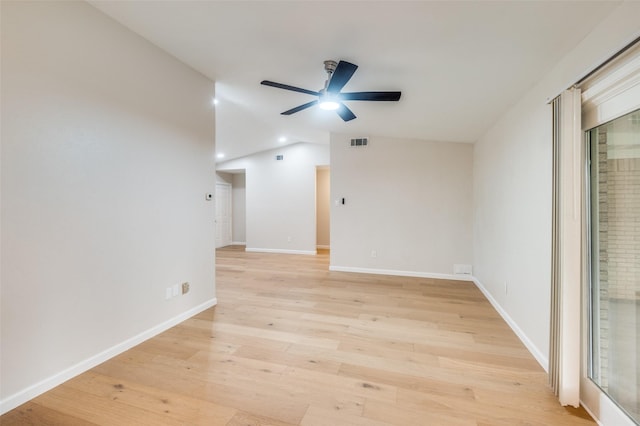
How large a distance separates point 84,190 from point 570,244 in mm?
3453

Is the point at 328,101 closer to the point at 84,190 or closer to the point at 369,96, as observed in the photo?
the point at 369,96

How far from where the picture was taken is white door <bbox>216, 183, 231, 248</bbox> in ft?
28.3

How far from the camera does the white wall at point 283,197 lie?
747 centimetres

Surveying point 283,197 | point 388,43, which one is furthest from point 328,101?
point 283,197

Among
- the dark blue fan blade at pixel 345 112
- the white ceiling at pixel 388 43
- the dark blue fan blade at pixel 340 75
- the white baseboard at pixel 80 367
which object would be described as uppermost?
the white ceiling at pixel 388 43

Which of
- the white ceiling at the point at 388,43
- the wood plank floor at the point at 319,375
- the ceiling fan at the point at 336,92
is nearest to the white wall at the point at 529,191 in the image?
the white ceiling at the point at 388,43

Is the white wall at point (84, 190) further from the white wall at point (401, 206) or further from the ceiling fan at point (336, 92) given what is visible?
the white wall at point (401, 206)

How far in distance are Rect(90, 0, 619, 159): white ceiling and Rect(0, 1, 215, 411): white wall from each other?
1.50 feet

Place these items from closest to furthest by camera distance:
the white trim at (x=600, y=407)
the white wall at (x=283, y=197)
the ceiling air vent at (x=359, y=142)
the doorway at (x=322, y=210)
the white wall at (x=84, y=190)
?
the white trim at (x=600, y=407) → the white wall at (x=84, y=190) → the ceiling air vent at (x=359, y=142) → the white wall at (x=283, y=197) → the doorway at (x=322, y=210)

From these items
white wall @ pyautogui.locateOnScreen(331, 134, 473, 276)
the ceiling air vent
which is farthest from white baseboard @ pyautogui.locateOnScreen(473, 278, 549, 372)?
the ceiling air vent

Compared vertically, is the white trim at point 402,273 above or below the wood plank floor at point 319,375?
above

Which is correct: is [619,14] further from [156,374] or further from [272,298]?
[272,298]

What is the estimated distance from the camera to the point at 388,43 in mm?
2184

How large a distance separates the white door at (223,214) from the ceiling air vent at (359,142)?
487 cm
